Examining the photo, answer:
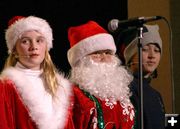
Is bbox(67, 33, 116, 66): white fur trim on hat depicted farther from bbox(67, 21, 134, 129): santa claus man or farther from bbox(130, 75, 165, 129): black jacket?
bbox(130, 75, 165, 129): black jacket

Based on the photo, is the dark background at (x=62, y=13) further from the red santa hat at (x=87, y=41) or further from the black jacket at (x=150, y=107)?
the black jacket at (x=150, y=107)

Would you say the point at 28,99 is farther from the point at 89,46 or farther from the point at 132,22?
the point at 132,22

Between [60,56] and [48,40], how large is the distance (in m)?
0.91

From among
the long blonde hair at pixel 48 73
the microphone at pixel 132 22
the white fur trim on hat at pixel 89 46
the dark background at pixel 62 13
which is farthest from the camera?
the dark background at pixel 62 13

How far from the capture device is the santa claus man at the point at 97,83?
200cm

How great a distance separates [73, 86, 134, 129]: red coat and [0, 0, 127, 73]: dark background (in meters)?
0.95

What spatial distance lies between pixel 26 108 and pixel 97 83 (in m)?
0.38

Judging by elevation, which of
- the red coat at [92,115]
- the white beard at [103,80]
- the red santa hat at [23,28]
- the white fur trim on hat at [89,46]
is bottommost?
the red coat at [92,115]

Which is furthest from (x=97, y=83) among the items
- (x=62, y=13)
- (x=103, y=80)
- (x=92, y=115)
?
(x=62, y=13)

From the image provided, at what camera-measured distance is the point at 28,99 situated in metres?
1.91

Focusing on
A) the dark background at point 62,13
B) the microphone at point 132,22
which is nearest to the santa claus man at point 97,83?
the microphone at point 132,22

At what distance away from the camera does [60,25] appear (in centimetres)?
300

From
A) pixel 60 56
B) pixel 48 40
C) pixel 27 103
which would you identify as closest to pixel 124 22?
pixel 48 40

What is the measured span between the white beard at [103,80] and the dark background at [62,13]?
0.82 metres
